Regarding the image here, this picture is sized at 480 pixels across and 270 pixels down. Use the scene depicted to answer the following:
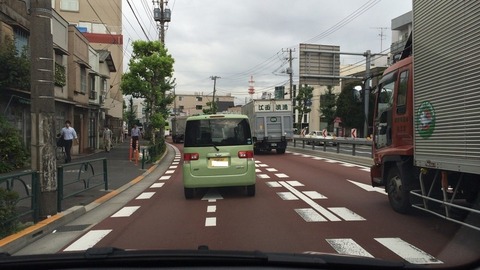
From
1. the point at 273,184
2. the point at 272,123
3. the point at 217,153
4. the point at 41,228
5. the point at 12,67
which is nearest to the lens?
the point at 41,228

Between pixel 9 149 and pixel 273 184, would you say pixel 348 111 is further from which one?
pixel 9 149

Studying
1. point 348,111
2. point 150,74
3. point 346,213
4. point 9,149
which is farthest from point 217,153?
point 348,111

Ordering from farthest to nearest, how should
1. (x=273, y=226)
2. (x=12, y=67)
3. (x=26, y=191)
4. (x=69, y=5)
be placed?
(x=69, y=5) < (x=12, y=67) < (x=26, y=191) < (x=273, y=226)

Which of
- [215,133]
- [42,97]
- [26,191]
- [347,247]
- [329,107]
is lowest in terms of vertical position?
[347,247]

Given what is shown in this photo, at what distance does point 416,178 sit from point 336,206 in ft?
6.45

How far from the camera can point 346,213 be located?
27.9 ft

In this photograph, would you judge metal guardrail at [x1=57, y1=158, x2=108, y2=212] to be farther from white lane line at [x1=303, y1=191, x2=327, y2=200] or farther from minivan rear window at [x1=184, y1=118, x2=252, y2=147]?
white lane line at [x1=303, y1=191, x2=327, y2=200]

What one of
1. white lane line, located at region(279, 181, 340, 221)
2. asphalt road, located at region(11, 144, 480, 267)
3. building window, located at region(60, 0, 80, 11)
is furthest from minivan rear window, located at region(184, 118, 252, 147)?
building window, located at region(60, 0, 80, 11)

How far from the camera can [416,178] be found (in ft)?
25.8

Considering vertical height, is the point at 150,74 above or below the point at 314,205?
above

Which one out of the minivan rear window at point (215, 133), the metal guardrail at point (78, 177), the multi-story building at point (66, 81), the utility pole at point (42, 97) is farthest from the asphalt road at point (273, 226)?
the multi-story building at point (66, 81)

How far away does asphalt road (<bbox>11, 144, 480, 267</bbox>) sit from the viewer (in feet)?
19.6

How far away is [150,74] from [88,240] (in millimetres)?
17991

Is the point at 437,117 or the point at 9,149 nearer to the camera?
the point at 437,117
